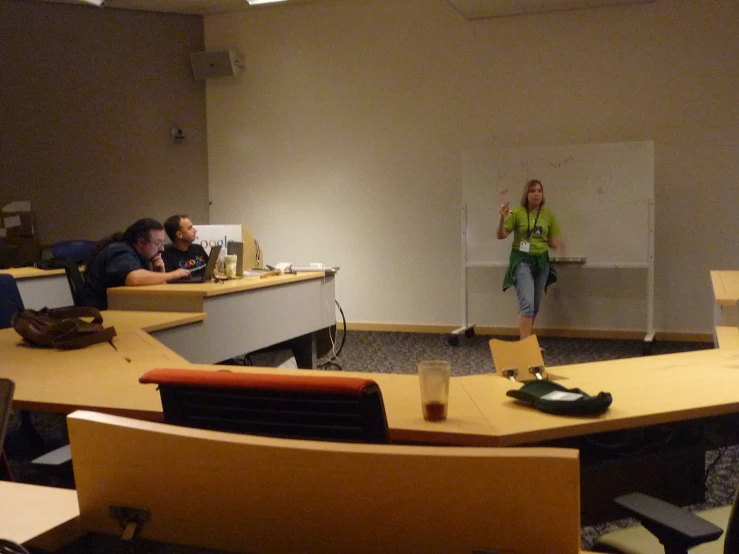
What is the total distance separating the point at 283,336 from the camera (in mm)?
4297

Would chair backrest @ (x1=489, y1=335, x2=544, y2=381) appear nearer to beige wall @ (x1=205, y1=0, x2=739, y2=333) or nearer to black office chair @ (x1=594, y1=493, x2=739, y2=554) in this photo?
black office chair @ (x1=594, y1=493, x2=739, y2=554)

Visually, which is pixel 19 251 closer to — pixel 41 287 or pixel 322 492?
pixel 41 287

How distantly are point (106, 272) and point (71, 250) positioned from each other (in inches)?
86.5

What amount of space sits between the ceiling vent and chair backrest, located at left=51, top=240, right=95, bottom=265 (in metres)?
3.77

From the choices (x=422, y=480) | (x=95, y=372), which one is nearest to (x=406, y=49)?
(x=95, y=372)

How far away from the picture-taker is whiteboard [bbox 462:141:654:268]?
564cm

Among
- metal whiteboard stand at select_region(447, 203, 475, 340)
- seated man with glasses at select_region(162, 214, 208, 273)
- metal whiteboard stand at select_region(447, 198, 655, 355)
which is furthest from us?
metal whiteboard stand at select_region(447, 203, 475, 340)

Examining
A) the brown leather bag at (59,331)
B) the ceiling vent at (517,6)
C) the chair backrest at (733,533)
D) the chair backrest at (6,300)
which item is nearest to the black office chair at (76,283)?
the chair backrest at (6,300)

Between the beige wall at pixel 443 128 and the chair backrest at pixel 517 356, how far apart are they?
4506 mm

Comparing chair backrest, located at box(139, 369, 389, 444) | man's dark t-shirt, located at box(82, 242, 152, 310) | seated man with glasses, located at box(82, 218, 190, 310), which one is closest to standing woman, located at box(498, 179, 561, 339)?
seated man with glasses, located at box(82, 218, 190, 310)

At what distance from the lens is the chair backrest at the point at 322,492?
720 millimetres

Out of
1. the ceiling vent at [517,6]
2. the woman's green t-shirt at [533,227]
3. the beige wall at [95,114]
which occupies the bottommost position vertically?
the woman's green t-shirt at [533,227]

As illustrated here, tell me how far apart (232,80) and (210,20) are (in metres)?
0.68

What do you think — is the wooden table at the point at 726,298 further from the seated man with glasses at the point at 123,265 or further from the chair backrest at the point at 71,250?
the chair backrest at the point at 71,250
